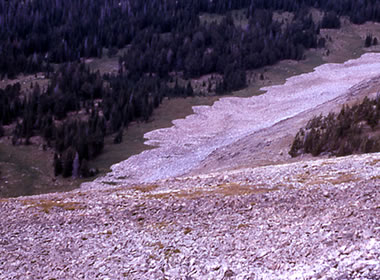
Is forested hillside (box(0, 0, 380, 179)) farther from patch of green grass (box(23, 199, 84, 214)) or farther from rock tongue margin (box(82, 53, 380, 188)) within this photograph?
patch of green grass (box(23, 199, 84, 214))

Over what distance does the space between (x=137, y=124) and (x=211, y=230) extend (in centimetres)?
6245

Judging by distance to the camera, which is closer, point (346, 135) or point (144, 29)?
point (346, 135)

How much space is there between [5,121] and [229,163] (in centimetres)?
5886

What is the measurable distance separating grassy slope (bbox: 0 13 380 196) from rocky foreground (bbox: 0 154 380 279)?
29843 millimetres

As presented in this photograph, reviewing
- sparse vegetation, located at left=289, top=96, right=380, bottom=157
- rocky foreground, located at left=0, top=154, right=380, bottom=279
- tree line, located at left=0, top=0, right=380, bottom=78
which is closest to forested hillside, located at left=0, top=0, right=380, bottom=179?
tree line, located at left=0, top=0, right=380, bottom=78

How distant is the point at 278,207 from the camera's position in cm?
2106

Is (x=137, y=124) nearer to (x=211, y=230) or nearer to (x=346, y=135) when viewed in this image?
(x=346, y=135)

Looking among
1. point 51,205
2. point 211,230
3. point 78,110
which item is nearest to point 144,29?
point 78,110

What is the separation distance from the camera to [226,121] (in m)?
71.0

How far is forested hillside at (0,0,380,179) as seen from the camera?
260ft

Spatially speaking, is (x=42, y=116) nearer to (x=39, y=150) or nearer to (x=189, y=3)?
(x=39, y=150)

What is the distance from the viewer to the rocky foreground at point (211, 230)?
1570 centimetres

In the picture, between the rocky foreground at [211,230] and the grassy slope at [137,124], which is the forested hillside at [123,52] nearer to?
the grassy slope at [137,124]

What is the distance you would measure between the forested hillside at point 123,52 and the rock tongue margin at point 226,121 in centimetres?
887
